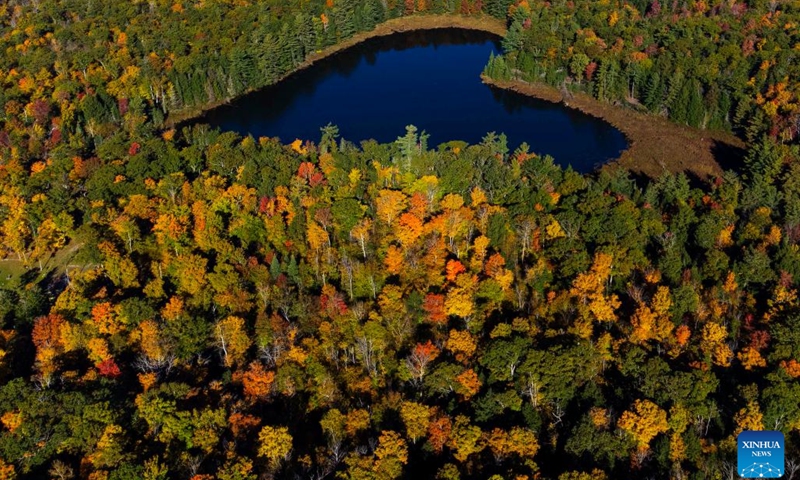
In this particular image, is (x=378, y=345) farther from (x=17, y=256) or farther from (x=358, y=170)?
(x=17, y=256)

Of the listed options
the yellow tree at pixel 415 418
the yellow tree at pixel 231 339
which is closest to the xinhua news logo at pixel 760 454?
the yellow tree at pixel 415 418

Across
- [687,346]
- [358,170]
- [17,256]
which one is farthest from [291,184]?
Answer: [687,346]

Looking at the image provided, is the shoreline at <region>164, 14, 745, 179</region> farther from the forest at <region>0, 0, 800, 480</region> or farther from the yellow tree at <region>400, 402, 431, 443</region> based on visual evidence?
the yellow tree at <region>400, 402, 431, 443</region>

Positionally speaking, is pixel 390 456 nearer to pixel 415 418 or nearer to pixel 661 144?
pixel 415 418

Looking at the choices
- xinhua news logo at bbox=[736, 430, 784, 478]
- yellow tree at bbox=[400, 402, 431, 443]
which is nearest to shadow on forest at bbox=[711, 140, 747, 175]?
xinhua news logo at bbox=[736, 430, 784, 478]

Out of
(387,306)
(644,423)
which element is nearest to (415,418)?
(387,306)
